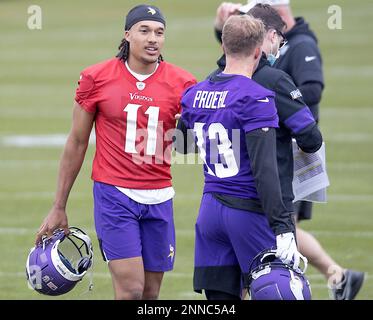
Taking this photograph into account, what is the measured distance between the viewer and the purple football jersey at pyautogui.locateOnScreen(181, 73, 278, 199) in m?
5.60

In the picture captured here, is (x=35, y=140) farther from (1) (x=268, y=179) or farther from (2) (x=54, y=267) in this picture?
(1) (x=268, y=179)

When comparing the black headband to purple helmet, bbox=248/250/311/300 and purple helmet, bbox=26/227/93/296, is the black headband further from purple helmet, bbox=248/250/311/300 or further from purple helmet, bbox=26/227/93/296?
purple helmet, bbox=248/250/311/300

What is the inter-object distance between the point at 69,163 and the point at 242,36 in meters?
1.54

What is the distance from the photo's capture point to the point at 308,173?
6254 millimetres

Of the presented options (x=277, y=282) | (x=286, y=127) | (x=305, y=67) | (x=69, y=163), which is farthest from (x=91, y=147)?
(x=277, y=282)

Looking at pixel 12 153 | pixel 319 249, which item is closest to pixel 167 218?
pixel 319 249

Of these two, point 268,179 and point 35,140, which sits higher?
point 268,179

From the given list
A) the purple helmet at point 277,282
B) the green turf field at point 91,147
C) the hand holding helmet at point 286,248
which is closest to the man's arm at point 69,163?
the purple helmet at point 277,282

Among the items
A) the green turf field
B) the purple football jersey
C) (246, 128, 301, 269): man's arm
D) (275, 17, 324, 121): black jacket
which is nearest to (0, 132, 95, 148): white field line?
the green turf field

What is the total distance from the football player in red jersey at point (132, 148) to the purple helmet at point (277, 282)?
110 cm

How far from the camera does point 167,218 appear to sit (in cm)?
666

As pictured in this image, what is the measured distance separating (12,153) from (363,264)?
7.02 meters

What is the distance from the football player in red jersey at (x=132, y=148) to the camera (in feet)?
21.3

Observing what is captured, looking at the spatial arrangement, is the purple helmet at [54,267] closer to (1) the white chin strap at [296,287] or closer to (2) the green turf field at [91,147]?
(1) the white chin strap at [296,287]
